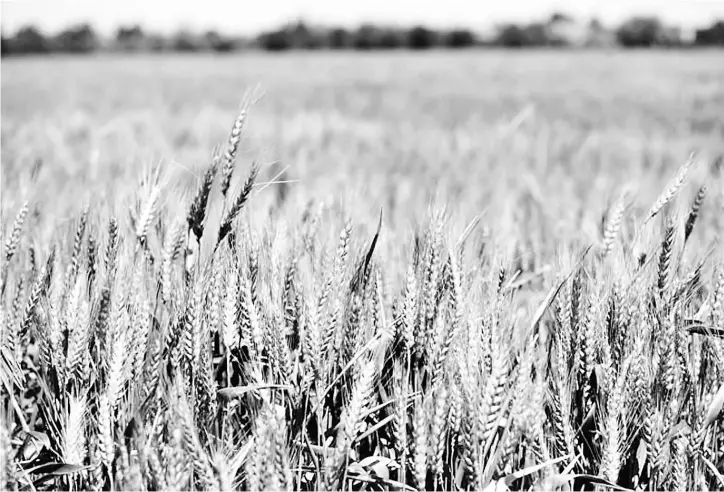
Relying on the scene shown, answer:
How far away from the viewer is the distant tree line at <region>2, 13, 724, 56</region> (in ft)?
25.4

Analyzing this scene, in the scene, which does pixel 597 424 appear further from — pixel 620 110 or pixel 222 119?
pixel 620 110

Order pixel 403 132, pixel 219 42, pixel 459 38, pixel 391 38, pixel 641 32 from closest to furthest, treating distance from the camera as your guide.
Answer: pixel 403 132 → pixel 641 32 → pixel 459 38 → pixel 391 38 → pixel 219 42

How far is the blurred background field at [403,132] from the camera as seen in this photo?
3.14 metres

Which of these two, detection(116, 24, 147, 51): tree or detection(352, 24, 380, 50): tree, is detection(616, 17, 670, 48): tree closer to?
detection(352, 24, 380, 50): tree

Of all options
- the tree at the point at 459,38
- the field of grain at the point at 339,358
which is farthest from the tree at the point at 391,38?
the field of grain at the point at 339,358

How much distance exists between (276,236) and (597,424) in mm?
662

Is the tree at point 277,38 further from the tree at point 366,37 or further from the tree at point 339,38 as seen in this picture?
the tree at point 366,37

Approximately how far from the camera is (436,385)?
1127 mm

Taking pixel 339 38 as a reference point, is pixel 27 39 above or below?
above

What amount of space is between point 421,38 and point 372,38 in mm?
777

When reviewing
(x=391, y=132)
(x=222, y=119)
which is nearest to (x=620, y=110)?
(x=391, y=132)

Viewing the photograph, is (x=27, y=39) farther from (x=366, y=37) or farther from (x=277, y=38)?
(x=366, y=37)

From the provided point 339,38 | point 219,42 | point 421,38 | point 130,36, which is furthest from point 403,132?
point 219,42

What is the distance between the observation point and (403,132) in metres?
6.42
